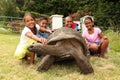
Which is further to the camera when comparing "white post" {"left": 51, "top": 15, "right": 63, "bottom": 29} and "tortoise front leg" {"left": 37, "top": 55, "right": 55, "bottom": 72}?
"white post" {"left": 51, "top": 15, "right": 63, "bottom": 29}

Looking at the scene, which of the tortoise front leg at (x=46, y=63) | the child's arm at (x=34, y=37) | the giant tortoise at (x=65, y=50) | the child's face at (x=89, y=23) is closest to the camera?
the giant tortoise at (x=65, y=50)

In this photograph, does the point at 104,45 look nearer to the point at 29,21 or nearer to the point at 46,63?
the point at 46,63

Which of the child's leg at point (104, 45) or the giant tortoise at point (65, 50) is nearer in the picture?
the giant tortoise at point (65, 50)

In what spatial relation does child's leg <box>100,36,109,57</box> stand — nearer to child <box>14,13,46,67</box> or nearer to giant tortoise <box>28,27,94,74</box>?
giant tortoise <box>28,27,94,74</box>

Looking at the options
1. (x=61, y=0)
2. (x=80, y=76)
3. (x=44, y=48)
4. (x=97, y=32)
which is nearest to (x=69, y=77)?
(x=80, y=76)

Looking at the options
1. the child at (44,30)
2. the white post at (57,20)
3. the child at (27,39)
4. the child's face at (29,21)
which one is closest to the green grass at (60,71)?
the child at (27,39)

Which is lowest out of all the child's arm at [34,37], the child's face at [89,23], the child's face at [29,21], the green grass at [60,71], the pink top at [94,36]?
the green grass at [60,71]

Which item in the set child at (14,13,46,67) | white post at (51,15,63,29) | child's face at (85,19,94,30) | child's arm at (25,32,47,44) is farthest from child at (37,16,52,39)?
white post at (51,15,63,29)

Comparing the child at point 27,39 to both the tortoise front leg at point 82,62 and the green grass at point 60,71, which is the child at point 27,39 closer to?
the green grass at point 60,71

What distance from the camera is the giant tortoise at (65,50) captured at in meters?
5.19

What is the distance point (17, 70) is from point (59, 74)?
797 millimetres

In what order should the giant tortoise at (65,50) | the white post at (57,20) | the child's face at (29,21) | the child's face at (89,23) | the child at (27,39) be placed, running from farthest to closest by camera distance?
the white post at (57,20) → the child's face at (89,23) → the child's face at (29,21) → the child at (27,39) → the giant tortoise at (65,50)

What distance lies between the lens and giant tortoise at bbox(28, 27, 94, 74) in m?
5.19

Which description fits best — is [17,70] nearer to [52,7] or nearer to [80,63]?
[80,63]
